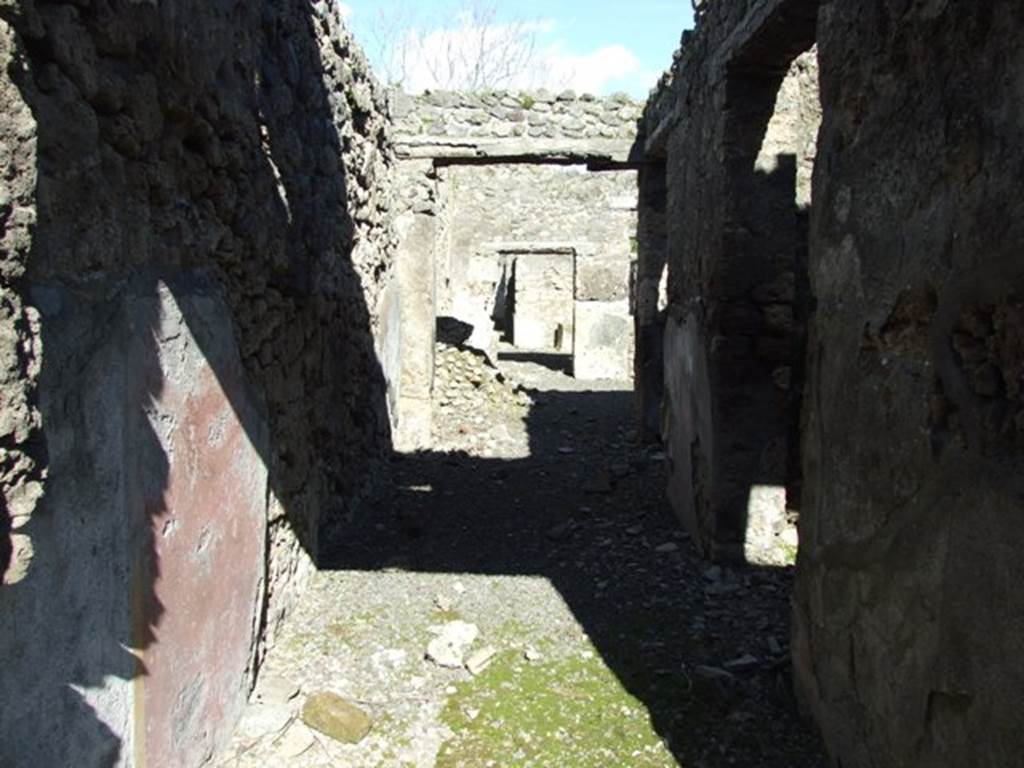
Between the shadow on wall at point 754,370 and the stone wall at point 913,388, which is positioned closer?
the stone wall at point 913,388

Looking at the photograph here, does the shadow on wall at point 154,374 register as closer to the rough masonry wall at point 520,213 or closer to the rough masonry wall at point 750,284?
the rough masonry wall at point 750,284

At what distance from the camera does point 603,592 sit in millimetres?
4043

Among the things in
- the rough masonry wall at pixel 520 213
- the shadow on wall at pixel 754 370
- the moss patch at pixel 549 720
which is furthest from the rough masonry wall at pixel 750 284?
the rough masonry wall at pixel 520 213

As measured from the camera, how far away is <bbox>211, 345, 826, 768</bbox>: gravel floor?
2793mm

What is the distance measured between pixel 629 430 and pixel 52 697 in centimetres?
678

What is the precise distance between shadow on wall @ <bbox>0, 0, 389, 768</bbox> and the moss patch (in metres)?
0.81

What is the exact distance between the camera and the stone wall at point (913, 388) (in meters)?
1.69

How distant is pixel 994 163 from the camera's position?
5.62ft

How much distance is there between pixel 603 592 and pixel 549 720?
1152 mm

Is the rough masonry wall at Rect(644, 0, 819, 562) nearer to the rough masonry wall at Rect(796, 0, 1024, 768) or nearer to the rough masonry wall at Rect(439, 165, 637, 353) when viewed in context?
the rough masonry wall at Rect(796, 0, 1024, 768)

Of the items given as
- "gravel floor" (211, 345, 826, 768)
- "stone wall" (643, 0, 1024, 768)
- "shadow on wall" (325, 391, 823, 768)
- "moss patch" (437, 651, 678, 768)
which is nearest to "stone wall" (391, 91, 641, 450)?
"shadow on wall" (325, 391, 823, 768)

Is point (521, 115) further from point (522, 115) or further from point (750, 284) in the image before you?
point (750, 284)

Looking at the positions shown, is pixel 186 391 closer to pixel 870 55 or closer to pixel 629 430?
pixel 870 55

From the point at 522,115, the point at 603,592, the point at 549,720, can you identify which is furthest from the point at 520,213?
the point at 549,720
